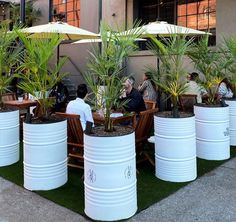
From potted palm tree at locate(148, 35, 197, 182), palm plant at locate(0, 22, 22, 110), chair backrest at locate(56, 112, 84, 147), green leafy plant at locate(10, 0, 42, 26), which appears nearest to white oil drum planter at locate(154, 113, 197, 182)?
potted palm tree at locate(148, 35, 197, 182)

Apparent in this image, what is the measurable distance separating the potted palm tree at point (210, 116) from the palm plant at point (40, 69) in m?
2.55

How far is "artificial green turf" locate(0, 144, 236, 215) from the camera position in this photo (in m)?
4.00

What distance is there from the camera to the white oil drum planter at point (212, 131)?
549cm

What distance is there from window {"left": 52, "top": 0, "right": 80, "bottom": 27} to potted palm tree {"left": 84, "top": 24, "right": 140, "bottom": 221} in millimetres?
10462

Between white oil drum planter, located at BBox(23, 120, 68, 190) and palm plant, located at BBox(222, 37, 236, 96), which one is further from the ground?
palm plant, located at BBox(222, 37, 236, 96)

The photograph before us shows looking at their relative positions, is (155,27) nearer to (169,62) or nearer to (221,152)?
(169,62)

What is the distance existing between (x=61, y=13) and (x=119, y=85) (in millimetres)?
11590

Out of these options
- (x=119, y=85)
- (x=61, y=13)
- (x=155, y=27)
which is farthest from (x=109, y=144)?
(x=61, y=13)

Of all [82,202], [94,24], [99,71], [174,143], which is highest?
[94,24]

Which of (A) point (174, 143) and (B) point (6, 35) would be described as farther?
(B) point (6, 35)

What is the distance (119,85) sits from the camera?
3.76 meters

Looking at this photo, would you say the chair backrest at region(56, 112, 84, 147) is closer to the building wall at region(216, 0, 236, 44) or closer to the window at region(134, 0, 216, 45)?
the building wall at region(216, 0, 236, 44)

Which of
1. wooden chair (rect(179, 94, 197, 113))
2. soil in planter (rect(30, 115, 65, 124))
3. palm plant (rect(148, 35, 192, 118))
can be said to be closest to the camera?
soil in planter (rect(30, 115, 65, 124))

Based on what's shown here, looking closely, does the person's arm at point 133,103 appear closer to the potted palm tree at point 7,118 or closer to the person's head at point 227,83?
the potted palm tree at point 7,118
